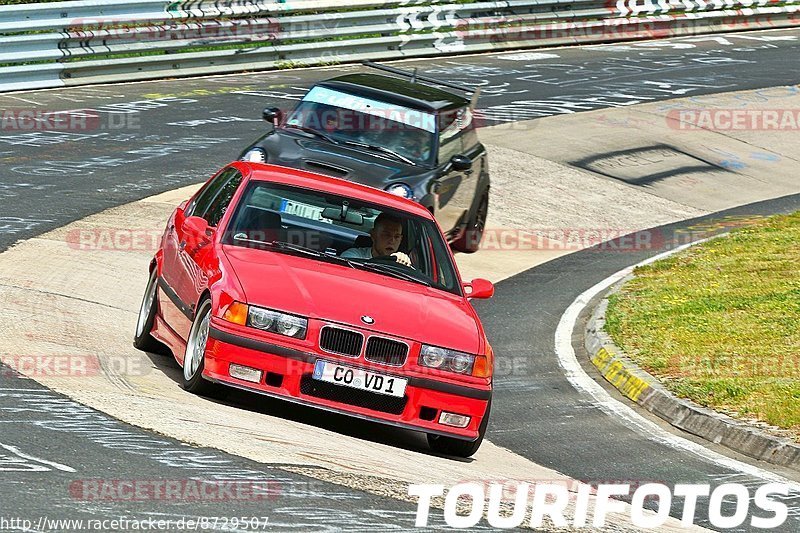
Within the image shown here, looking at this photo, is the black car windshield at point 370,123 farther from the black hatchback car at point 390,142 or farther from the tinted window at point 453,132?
the tinted window at point 453,132

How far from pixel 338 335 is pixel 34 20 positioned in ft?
50.4

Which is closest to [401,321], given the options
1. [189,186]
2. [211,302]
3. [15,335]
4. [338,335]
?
[338,335]

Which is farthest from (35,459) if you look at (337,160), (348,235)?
(337,160)

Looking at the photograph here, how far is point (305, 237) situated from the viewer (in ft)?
33.0

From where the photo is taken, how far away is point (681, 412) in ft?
35.6

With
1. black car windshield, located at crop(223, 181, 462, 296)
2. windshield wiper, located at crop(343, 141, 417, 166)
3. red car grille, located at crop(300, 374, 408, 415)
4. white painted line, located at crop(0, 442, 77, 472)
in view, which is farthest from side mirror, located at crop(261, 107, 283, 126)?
white painted line, located at crop(0, 442, 77, 472)

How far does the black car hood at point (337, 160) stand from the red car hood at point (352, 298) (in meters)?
4.36

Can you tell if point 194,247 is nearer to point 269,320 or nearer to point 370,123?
point 269,320

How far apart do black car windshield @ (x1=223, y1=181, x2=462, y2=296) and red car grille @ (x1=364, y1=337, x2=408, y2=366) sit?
38.0 inches

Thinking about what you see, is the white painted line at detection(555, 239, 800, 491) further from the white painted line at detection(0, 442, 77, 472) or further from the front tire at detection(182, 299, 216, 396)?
the white painted line at detection(0, 442, 77, 472)

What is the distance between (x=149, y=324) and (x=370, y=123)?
5.23m

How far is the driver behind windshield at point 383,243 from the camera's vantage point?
387 inches

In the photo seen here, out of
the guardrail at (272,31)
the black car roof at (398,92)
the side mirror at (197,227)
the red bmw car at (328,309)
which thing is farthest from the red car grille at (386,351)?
the guardrail at (272,31)

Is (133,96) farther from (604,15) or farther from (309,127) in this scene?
(604,15)
